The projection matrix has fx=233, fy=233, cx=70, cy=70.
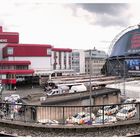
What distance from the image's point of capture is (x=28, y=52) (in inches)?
1242

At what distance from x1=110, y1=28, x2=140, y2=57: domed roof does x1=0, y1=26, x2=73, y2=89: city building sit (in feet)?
52.4

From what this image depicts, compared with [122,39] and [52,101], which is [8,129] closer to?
[52,101]

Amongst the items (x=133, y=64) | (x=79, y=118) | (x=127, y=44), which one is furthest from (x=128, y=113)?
(x=127, y=44)

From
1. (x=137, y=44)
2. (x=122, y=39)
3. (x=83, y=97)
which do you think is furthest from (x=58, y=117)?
(x=122, y=39)

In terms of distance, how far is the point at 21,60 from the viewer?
31344 mm

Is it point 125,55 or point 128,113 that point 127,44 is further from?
point 128,113

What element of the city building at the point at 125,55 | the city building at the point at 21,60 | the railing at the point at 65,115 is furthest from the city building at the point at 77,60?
the railing at the point at 65,115

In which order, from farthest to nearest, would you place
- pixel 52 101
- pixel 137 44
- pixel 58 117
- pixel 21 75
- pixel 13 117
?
1. pixel 137 44
2. pixel 21 75
3. pixel 52 101
4. pixel 58 117
5. pixel 13 117

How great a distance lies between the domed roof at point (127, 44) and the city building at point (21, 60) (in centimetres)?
1596

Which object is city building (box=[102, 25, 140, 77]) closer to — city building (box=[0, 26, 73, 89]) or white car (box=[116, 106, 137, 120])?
city building (box=[0, 26, 73, 89])

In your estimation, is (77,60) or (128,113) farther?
(77,60)

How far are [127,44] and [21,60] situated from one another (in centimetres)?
2115

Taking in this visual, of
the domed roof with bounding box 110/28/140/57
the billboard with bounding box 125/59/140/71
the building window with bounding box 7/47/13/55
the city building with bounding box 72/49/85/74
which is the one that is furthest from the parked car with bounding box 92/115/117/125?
the city building with bounding box 72/49/85/74

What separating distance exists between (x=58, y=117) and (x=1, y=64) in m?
26.0
